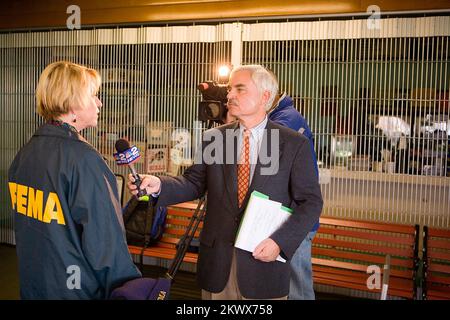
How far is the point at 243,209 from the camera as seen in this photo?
2.32 metres

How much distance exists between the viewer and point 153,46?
5.22 m

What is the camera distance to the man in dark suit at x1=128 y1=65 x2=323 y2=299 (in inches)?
90.5

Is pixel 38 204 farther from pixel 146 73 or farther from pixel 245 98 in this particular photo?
pixel 146 73

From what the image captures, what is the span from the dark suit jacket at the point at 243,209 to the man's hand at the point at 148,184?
0.07 meters

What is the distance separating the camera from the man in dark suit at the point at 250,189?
2299 mm

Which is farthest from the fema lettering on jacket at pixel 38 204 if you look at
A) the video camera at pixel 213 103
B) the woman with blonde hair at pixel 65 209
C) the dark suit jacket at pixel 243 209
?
the video camera at pixel 213 103

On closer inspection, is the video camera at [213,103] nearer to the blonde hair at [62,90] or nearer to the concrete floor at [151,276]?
the blonde hair at [62,90]

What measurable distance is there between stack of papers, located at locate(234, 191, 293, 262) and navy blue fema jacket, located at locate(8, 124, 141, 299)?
612 mm

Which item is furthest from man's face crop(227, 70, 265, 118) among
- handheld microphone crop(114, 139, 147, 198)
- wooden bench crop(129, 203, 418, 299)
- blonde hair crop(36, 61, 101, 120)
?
wooden bench crop(129, 203, 418, 299)

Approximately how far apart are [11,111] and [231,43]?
3.02 m

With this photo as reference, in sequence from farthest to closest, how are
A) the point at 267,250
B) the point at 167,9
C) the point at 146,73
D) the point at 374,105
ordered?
the point at 146,73
the point at 167,9
the point at 374,105
the point at 267,250

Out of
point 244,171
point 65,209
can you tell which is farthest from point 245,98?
point 65,209

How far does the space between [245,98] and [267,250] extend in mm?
756

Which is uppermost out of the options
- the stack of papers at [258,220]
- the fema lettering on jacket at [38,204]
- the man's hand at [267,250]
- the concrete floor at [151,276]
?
the fema lettering on jacket at [38,204]
